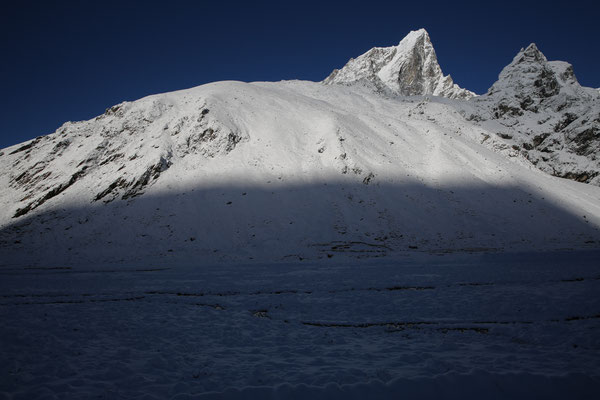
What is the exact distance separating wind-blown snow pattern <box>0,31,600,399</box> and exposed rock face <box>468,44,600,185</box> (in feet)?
1.42

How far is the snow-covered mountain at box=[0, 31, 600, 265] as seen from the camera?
31516mm

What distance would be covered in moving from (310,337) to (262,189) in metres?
30.3

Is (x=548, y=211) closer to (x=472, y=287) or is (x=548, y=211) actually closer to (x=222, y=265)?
(x=472, y=287)

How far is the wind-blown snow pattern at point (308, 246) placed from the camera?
7.34 meters

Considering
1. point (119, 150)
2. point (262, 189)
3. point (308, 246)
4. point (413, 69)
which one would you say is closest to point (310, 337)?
point (308, 246)

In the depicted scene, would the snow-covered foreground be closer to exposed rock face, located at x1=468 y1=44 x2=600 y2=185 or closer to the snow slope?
the snow slope

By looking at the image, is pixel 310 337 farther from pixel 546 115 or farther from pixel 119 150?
pixel 546 115

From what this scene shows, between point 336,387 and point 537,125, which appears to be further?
point 537,125

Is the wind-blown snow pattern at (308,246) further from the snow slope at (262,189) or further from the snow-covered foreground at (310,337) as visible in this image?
A: the snow slope at (262,189)

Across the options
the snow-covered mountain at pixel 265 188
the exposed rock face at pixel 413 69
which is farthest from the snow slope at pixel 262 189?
the exposed rock face at pixel 413 69

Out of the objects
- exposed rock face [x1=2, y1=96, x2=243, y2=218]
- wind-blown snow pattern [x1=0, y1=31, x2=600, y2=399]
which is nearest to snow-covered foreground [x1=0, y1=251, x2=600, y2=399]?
wind-blown snow pattern [x1=0, y1=31, x2=600, y2=399]

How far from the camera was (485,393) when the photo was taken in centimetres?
599

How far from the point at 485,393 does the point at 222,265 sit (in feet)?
70.5

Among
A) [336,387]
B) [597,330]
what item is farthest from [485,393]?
[597,330]
